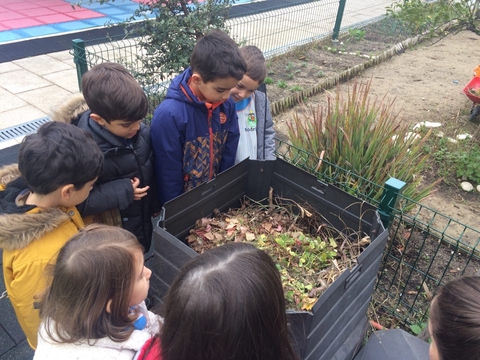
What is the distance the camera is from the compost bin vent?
14.3 ft

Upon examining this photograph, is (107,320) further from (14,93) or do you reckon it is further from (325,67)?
(325,67)

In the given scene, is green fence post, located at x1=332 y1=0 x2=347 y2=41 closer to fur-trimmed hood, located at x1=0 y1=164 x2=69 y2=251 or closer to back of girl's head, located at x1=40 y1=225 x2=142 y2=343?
fur-trimmed hood, located at x1=0 y1=164 x2=69 y2=251

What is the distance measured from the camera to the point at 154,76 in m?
4.21

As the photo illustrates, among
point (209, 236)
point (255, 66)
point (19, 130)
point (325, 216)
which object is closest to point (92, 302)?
point (209, 236)

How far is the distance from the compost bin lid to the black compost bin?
69 millimetres

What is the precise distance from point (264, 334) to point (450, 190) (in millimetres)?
3664

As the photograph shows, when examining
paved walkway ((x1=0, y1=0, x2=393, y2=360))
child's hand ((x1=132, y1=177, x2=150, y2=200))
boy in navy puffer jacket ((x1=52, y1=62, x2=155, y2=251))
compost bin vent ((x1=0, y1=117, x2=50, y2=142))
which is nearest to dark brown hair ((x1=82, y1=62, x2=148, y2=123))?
boy in navy puffer jacket ((x1=52, y1=62, x2=155, y2=251))

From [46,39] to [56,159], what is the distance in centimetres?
687

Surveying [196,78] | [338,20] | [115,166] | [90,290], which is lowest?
[338,20]

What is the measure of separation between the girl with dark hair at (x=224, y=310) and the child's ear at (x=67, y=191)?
78 cm

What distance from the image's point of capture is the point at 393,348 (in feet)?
6.43

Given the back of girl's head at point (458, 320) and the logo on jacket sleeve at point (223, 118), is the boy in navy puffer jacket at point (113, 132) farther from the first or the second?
the back of girl's head at point (458, 320)

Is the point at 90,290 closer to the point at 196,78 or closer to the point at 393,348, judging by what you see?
the point at 196,78

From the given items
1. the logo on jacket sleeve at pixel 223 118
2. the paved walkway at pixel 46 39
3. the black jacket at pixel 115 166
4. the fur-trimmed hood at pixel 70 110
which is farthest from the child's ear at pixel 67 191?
the paved walkway at pixel 46 39
